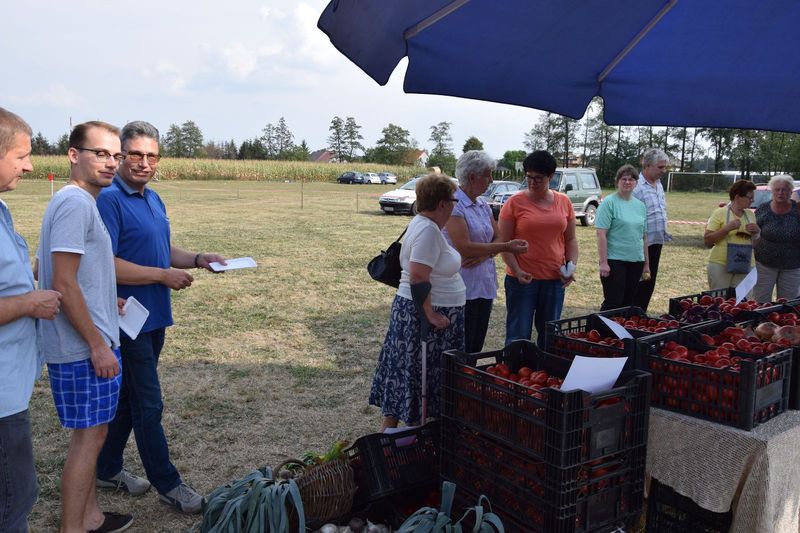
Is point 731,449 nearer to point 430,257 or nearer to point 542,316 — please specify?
point 430,257

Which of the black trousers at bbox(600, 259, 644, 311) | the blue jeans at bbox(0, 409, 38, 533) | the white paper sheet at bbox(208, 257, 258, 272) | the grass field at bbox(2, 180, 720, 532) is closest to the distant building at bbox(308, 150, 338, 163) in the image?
the grass field at bbox(2, 180, 720, 532)

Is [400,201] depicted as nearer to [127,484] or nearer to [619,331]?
[127,484]

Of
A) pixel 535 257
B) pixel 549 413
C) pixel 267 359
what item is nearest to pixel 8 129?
pixel 549 413

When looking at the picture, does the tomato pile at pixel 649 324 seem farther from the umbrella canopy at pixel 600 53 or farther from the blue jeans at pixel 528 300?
the blue jeans at pixel 528 300

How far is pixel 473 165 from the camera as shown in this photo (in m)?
4.01

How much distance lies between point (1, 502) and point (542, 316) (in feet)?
11.5

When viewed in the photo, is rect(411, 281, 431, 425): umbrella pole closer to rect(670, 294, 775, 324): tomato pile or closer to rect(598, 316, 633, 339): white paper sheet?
rect(598, 316, 633, 339): white paper sheet

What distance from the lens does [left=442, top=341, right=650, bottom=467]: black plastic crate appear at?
79.6 inches

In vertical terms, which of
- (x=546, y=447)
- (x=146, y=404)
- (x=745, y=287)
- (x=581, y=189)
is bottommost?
(x=146, y=404)

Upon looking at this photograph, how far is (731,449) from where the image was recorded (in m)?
2.22

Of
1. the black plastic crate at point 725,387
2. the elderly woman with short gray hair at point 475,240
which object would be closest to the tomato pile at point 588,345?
the black plastic crate at point 725,387

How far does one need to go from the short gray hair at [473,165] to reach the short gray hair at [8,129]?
102 inches

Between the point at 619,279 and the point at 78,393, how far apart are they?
4.50 m

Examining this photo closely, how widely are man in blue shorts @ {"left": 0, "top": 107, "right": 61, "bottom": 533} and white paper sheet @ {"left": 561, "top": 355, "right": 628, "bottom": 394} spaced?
1.79m
